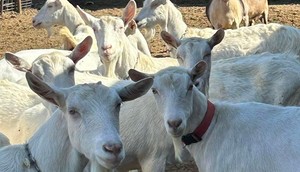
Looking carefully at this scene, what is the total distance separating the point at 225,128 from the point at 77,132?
154cm

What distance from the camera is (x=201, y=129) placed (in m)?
5.07

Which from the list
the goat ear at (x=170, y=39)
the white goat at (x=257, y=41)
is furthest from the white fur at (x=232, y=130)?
the white goat at (x=257, y=41)

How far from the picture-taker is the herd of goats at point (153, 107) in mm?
3947

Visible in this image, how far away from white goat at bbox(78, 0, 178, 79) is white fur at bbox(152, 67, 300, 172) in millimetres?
2251

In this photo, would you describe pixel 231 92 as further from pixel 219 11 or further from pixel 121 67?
pixel 219 11

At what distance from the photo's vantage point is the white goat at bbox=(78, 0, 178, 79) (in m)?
7.17

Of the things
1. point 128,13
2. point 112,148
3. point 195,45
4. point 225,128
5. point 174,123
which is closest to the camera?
point 112,148

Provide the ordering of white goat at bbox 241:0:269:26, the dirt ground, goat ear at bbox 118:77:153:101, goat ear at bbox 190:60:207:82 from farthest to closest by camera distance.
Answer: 1. white goat at bbox 241:0:269:26
2. the dirt ground
3. goat ear at bbox 190:60:207:82
4. goat ear at bbox 118:77:153:101

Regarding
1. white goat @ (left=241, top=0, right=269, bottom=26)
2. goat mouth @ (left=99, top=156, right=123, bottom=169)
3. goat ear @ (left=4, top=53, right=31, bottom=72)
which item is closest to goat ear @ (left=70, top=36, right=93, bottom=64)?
goat ear @ (left=4, top=53, right=31, bottom=72)

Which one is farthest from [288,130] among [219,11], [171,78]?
[219,11]

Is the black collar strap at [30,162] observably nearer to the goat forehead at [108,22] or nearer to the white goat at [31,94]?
the white goat at [31,94]

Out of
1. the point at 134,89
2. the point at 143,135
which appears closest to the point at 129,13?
the point at 143,135

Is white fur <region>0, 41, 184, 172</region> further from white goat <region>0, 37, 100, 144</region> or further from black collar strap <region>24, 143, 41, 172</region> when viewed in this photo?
black collar strap <region>24, 143, 41, 172</region>

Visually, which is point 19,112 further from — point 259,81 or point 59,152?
point 259,81
